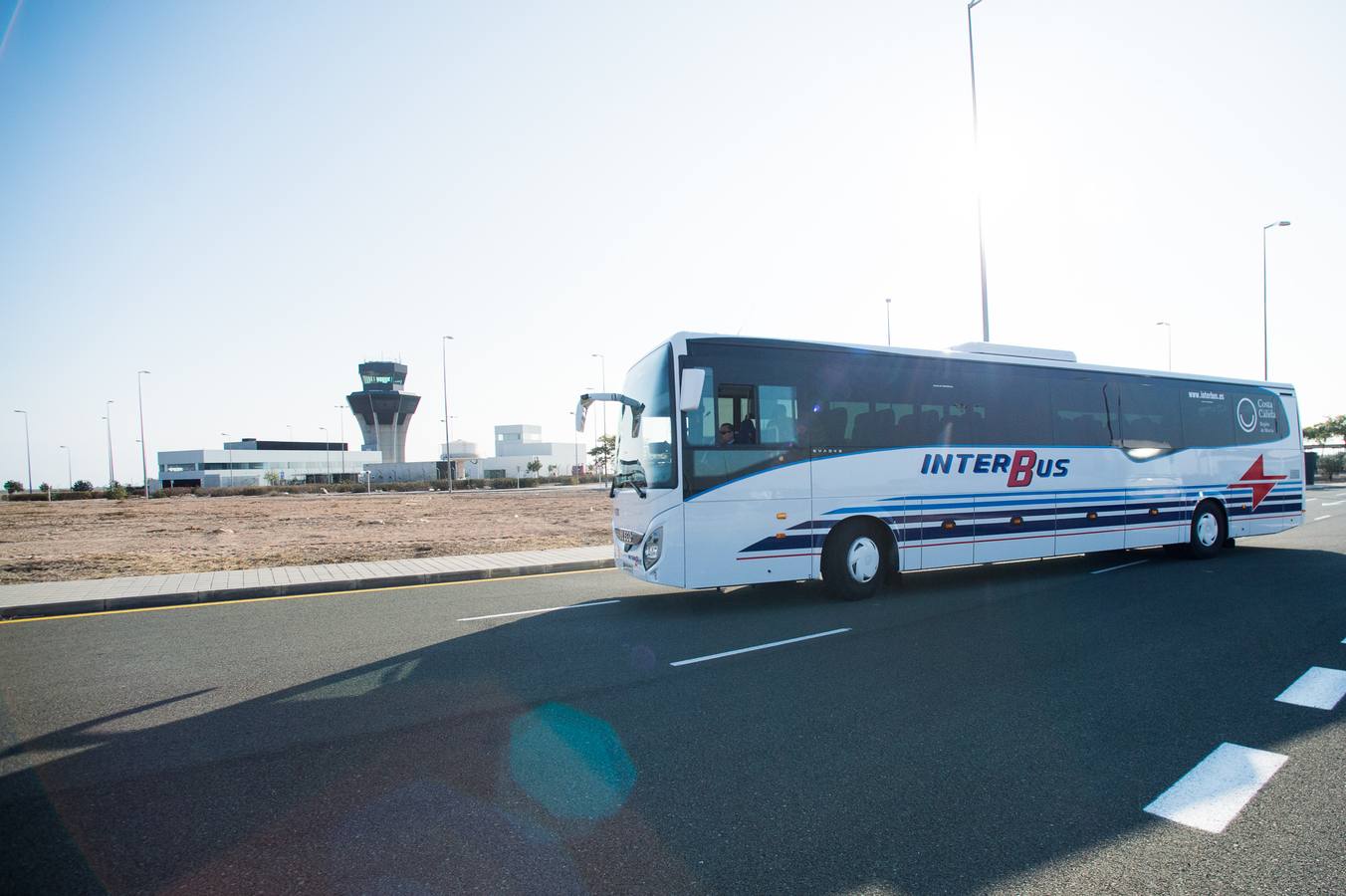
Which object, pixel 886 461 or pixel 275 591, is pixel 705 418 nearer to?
pixel 886 461

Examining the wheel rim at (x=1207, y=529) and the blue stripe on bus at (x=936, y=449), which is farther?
the wheel rim at (x=1207, y=529)

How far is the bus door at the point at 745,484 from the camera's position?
332 inches

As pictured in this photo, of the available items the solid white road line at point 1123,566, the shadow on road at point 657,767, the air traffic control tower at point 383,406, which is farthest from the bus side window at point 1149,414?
the air traffic control tower at point 383,406

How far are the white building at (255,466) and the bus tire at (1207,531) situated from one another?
105 meters

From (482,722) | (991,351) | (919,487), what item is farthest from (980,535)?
(482,722)

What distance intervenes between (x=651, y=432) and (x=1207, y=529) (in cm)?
1091

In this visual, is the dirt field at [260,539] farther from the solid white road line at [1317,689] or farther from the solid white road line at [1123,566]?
the solid white road line at [1317,689]

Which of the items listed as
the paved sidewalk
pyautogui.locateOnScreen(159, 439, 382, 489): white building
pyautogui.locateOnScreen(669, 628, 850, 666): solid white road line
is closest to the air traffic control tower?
pyautogui.locateOnScreen(159, 439, 382, 489): white building

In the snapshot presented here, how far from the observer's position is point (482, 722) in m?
4.84

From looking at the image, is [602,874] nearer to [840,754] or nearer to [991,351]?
[840,754]

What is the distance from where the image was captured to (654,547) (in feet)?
27.7

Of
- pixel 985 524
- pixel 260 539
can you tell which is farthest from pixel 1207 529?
pixel 260 539

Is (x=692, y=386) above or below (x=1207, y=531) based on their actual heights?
above

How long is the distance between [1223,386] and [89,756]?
55.1ft
